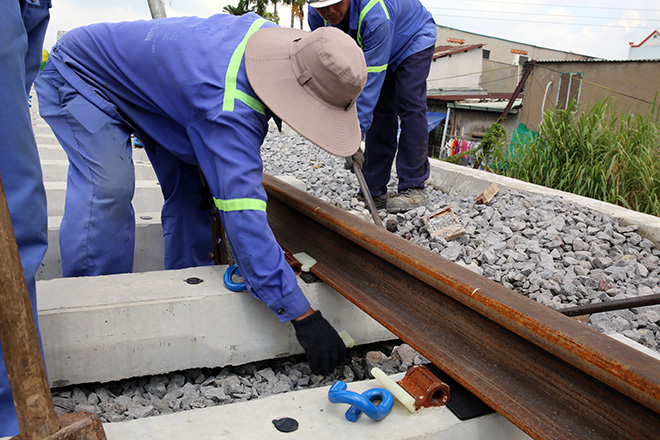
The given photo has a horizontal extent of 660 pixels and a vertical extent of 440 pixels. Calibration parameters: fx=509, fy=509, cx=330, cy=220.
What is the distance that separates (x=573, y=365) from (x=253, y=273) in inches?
47.7

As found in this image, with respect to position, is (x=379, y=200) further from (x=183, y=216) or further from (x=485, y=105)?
(x=485, y=105)

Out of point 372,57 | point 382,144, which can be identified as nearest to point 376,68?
point 372,57

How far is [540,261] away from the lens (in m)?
3.19

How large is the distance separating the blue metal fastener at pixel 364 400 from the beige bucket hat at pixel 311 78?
37.4 inches

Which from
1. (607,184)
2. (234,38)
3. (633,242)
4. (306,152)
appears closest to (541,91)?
(306,152)

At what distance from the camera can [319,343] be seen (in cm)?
212

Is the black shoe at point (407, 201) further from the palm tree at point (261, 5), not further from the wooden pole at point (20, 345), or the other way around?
the palm tree at point (261, 5)

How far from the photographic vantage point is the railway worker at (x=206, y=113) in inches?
79.6

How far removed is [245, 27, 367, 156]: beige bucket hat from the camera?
1986 mm

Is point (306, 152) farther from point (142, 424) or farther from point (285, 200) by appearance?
point (142, 424)

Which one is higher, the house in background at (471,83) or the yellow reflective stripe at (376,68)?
the yellow reflective stripe at (376,68)

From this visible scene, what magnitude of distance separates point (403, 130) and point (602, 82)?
14899 millimetres

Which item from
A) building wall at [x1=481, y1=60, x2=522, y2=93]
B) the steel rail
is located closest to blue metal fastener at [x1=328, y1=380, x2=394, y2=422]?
the steel rail

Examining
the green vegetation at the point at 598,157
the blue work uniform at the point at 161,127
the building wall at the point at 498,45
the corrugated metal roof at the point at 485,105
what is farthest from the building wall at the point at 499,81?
the blue work uniform at the point at 161,127
